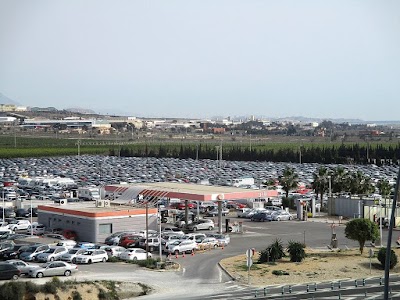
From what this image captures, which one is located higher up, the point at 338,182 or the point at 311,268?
the point at 338,182

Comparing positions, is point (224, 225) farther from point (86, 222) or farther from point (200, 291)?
point (200, 291)

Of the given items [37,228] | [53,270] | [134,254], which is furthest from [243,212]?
[53,270]

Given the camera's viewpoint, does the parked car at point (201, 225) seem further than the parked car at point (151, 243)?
Yes

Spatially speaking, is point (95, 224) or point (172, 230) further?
point (172, 230)

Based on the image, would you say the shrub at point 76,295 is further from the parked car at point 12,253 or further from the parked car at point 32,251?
the parked car at point 12,253

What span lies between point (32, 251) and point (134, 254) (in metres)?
5.13

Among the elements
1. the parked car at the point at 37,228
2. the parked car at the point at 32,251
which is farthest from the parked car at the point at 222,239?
the parked car at the point at 37,228

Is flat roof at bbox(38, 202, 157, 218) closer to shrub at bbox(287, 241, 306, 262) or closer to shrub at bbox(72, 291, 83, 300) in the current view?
shrub at bbox(287, 241, 306, 262)

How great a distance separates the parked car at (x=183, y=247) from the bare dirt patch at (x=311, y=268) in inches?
125

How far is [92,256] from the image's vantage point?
3884cm

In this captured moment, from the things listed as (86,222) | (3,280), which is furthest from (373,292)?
(86,222)

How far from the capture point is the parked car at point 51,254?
1508 inches

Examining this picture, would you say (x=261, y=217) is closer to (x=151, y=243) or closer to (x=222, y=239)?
(x=222, y=239)

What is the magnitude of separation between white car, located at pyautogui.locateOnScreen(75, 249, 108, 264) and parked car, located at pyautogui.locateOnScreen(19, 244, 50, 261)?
7.01ft
